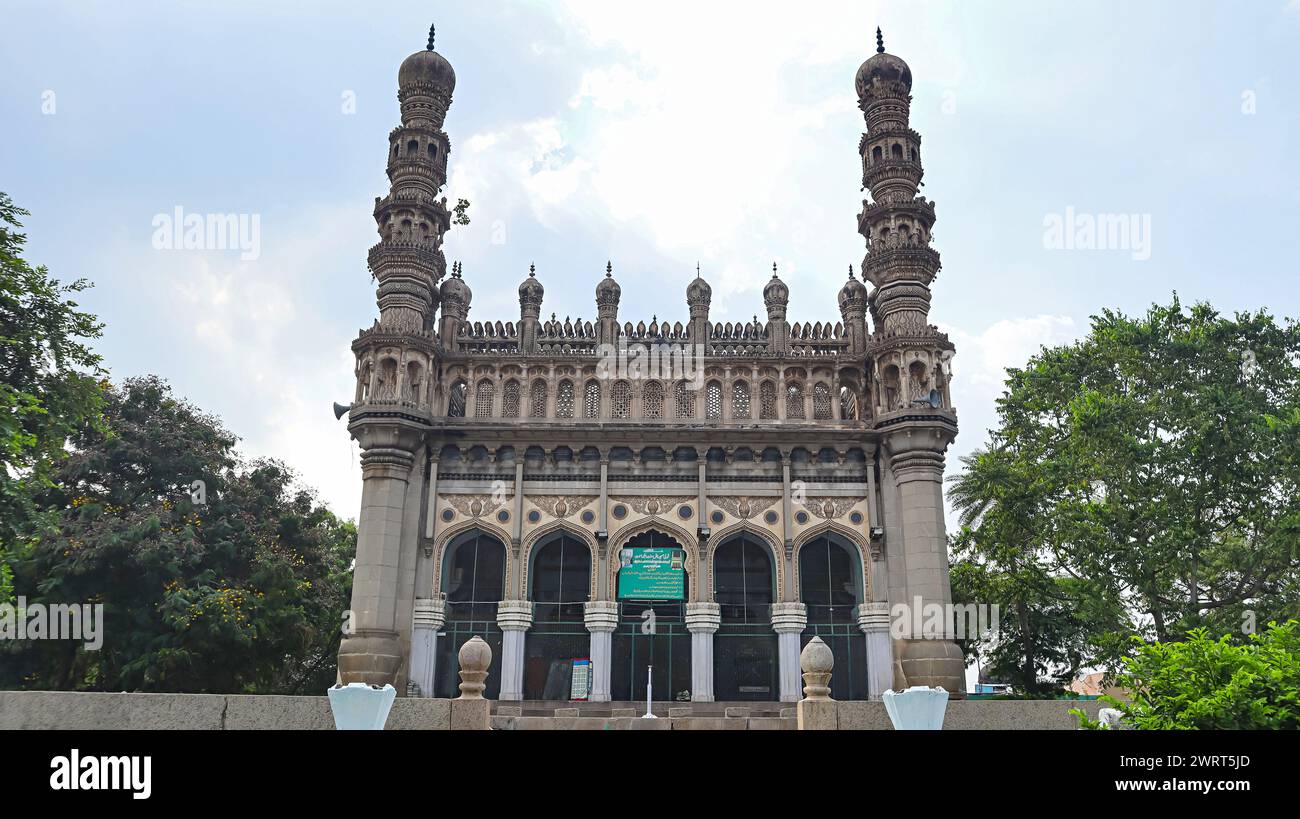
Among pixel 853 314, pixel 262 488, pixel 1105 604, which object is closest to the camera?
pixel 1105 604

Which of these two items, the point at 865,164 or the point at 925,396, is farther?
the point at 865,164

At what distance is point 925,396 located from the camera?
27.1 meters

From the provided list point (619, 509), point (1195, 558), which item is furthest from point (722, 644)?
point (1195, 558)

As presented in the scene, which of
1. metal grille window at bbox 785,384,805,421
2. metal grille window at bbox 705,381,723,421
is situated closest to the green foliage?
metal grille window at bbox 785,384,805,421

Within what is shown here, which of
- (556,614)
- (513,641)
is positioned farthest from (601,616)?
(513,641)

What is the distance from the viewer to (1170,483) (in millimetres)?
27109

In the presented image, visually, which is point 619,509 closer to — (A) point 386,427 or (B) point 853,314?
(A) point 386,427

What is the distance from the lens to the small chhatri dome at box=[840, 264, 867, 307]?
30.6 meters

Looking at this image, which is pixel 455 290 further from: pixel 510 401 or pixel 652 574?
pixel 652 574

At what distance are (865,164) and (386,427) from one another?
18.1 meters

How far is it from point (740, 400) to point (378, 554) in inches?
464

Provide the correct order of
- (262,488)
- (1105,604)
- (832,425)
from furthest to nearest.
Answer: (262,488) < (832,425) < (1105,604)

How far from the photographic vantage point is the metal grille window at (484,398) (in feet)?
94.4

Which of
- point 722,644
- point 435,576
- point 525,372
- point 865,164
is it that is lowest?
point 722,644
